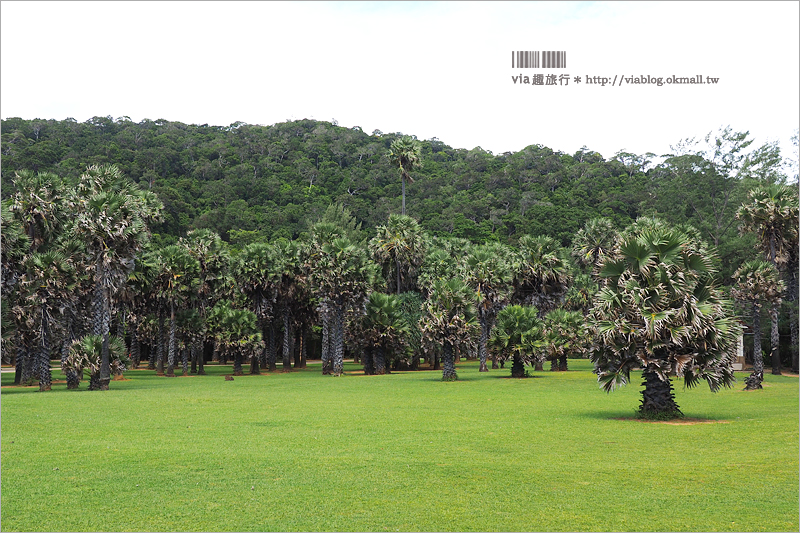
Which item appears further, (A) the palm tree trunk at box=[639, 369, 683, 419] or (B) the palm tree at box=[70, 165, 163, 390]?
(B) the palm tree at box=[70, 165, 163, 390]

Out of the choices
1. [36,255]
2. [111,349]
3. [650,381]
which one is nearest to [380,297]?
[111,349]

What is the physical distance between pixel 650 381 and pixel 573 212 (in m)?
69.8

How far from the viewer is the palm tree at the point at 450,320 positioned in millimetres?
40281

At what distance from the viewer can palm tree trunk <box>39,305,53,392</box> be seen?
33.8 meters

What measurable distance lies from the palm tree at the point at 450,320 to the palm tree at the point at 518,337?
1729mm

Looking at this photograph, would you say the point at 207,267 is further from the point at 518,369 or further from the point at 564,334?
the point at 564,334

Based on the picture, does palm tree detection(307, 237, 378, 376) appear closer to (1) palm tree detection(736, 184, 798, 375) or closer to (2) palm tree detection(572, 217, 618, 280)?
(2) palm tree detection(572, 217, 618, 280)

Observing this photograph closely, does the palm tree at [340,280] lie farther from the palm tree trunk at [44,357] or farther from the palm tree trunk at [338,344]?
the palm tree trunk at [44,357]

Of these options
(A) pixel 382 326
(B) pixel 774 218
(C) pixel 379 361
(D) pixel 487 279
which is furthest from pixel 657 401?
(C) pixel 379 361

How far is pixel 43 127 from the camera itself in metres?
99.2

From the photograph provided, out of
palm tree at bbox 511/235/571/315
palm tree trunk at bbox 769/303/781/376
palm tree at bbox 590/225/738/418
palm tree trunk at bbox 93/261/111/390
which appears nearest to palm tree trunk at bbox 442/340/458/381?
palm tree at bbox 511/235/571/315

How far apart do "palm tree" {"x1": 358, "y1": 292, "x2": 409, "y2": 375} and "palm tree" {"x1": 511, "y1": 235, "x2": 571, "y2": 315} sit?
1142 centimetres

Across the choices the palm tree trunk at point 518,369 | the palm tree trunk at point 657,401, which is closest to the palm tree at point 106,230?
the palm tree trunk at point 518,369

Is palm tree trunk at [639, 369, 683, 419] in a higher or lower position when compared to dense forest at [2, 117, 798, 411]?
lower
